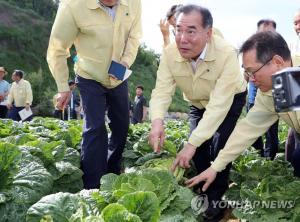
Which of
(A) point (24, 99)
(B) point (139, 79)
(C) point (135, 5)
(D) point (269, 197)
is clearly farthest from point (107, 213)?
(B) point (139, 79)

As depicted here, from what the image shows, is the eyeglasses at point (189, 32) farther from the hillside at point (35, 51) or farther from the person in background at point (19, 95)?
the hillside at point (35, 51)

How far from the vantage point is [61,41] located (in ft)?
12.5

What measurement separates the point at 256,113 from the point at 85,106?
4.84 feet

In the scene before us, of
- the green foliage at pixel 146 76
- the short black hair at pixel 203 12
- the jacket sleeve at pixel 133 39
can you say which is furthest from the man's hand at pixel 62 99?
the green foliage at pixel 146 76

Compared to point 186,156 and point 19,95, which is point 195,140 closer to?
point 186,156

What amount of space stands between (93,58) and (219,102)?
1.22 meters

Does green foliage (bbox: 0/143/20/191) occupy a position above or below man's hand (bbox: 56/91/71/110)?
below

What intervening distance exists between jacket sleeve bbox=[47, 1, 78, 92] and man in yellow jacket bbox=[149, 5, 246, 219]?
840 millimetres

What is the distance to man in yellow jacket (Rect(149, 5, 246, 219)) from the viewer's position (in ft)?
10.5

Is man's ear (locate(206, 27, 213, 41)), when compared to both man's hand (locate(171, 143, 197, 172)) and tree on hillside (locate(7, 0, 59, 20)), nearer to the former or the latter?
man's hand (locate(171, 143, 197, 172))

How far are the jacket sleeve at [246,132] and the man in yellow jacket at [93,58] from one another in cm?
112

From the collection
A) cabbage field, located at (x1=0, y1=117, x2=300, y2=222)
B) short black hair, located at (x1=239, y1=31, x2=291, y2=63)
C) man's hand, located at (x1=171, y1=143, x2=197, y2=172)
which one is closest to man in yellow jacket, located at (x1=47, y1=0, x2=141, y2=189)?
cabbage field, located at (x1=0, y1=117, x2=300, y2=222)

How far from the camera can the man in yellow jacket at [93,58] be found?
12.3 ft

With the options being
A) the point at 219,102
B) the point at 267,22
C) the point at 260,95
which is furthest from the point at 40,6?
the point at 260,95
